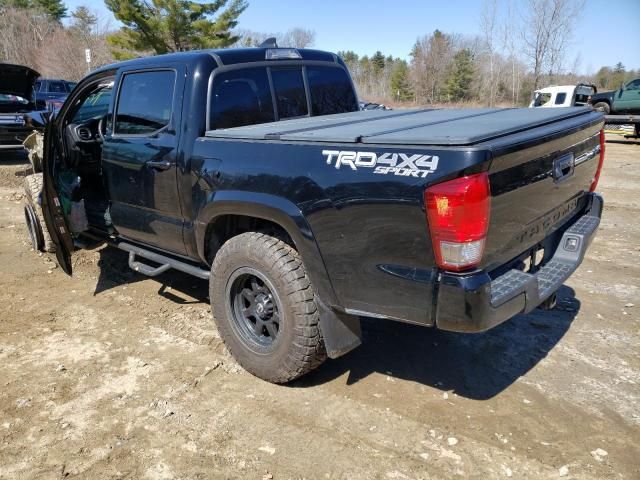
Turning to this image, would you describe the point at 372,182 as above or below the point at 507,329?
above

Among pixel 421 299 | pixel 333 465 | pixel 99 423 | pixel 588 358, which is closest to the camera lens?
pixel 421 299

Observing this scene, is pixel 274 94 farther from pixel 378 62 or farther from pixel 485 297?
pixel 378 62

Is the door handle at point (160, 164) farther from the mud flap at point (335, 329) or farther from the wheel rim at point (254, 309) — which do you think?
the mud flap at point (335, 329)

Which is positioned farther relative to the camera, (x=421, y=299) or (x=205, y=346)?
(x=205, y=346)

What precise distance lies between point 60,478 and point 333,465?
1.31 meters

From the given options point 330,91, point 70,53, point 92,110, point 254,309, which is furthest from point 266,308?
point 70,53

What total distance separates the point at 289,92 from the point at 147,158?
117cm

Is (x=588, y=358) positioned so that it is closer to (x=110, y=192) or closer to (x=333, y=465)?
(x=333, y=465)

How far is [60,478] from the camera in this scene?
2438 millimetres

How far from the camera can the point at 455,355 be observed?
11.5 ft

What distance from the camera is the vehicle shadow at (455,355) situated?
10.5 feet

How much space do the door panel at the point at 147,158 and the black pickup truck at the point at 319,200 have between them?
0.02m

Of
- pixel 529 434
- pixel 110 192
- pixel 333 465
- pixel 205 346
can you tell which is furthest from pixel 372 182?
pixel 110 192

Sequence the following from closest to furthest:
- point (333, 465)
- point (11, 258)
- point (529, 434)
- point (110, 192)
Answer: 1. point (333, 465)
2. point (529, 434)
3. point (110, 192)
4. point (11, 258)
